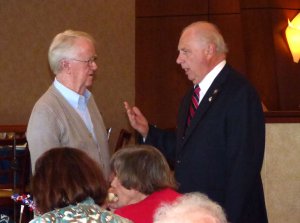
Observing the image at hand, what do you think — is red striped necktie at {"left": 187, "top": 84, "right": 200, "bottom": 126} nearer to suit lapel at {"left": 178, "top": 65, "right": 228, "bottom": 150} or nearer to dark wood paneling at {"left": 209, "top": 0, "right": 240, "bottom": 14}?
suit lapel at {"left": 178, "top": 65, "right": 228, "bottom": 150}

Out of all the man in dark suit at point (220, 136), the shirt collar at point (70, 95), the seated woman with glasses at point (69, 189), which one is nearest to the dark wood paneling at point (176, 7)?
the man in dark suit at point (220, 136)

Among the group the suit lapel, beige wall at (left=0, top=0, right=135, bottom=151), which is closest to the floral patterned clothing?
the suit lapel

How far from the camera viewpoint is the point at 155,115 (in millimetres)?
7312

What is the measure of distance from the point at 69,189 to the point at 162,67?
546 cm

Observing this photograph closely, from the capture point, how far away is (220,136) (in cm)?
291

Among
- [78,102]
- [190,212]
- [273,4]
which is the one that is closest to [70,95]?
[78,102]

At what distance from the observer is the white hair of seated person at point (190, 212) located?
1732mm

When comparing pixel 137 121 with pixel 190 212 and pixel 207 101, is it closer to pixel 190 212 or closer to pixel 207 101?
pixel 207 101

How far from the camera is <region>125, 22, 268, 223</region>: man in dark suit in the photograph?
285 cm

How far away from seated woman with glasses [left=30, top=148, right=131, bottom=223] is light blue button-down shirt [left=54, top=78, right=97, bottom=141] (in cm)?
100

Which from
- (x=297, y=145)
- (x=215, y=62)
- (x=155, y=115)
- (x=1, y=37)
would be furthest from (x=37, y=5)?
(x=215, y=62)

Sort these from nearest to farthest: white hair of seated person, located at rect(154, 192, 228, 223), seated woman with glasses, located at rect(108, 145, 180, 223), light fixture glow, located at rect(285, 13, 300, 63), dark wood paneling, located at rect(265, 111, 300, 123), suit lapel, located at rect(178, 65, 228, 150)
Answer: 1. white hair of seated person, located at rect(154, 192, 228, 223)
2. seated woman with glasses, located at rect(108, 145, 180, 223)
3. suit lapel, located at rect(178, 65, 228, 150)
4. dark wood paneling, located at rect(265, 111, 300, 123)
5. light fixture glow, located at rect(285, 13, 300, 63)

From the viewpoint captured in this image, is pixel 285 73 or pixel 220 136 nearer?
pixel 220 136

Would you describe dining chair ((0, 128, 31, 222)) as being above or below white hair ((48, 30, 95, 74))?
below
